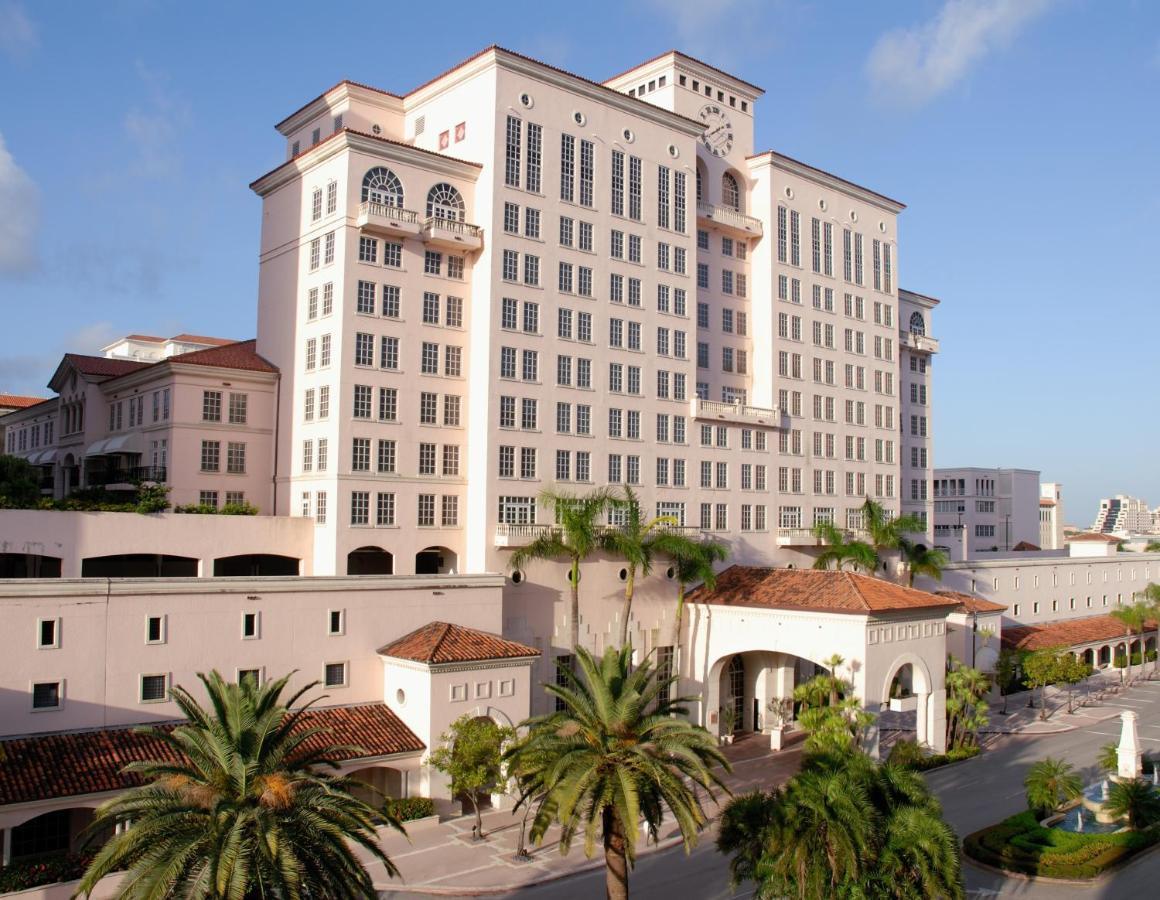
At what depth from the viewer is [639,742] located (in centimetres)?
2730

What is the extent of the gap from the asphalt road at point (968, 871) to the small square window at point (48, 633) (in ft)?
46.0

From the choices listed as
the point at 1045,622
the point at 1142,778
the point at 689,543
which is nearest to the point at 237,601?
the point at 689,543

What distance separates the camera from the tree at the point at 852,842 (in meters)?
24.7

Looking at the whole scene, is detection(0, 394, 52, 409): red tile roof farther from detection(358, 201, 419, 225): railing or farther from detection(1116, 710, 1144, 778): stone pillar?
detection(1116, 710, 1144, 778): stone pillar

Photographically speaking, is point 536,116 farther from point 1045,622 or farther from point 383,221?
point 1045,622

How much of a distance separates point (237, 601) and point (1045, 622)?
67.5 metres

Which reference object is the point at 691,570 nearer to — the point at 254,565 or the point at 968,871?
the point at 968,871

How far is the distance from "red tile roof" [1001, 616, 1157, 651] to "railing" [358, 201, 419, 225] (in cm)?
4981

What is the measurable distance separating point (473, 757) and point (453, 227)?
24.8 m

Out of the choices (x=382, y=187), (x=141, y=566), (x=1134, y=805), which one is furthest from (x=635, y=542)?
(x=141, y=566)

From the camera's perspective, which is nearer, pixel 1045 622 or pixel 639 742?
pixel 639 742

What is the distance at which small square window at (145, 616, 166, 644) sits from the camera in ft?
120

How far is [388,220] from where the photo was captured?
156 ft

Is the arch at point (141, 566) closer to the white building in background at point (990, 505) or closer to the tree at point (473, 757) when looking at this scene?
the tree at point (473, 757)
